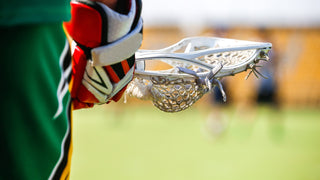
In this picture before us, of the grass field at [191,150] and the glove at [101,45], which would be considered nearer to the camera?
the glove at [101,45]

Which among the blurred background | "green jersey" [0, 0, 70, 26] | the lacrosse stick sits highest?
"green jersey" [0, 0, 70, 26]

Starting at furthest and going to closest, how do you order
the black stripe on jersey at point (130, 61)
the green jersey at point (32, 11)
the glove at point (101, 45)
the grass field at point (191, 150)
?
the grass field at point (191, 150) < the black stripe on jersey at point (130, 61) < the glove at point (101, 45) < the green jersey at point (32, 11)

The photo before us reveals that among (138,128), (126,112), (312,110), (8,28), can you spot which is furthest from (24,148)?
(312,110)

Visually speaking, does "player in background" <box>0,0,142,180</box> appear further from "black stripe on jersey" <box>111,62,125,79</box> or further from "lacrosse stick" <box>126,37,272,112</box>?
"lacrosse stick" <box>126,37,272,112</box>

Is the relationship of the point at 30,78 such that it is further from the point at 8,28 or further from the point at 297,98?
the point at 297,98

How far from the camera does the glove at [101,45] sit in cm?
73

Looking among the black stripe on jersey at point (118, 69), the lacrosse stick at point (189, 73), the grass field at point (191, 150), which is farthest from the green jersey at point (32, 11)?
the grass field at point (191, 150)

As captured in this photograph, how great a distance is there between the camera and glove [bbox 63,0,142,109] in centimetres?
73

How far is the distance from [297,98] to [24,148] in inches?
432

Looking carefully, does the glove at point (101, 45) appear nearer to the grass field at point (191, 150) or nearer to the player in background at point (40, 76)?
the player in background at point (40, 76)

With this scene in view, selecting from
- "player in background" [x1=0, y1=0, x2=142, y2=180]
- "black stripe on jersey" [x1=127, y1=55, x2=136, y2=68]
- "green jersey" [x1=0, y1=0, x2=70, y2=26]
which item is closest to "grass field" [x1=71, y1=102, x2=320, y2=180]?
"black stripe on jersey" [x1=127, y1=55, x2=136, y2=68]

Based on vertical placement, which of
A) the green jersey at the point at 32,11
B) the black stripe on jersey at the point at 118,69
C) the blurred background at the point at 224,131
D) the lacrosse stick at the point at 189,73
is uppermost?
the green jersey at the point at 32,11

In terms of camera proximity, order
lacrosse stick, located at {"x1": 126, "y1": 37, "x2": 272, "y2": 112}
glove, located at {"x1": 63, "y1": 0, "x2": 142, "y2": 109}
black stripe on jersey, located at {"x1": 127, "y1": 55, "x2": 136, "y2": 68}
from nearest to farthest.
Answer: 1. glove, located at {"x1": 63, "y1": 0, "x2": 142, "y2": 109}
2. black stripe on jersey, located at {"x1": 127, "y1": 55, "x2": 136, "y2": 68}
3. lacrosse stick, located at {"x1": 126, "y1": 37, "x2": 272, "y2": 112}

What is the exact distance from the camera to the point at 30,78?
595 millimetres
